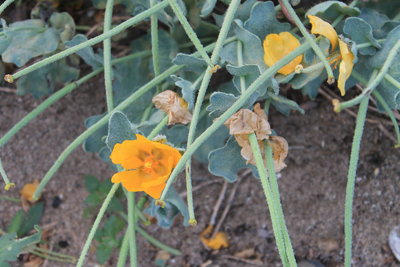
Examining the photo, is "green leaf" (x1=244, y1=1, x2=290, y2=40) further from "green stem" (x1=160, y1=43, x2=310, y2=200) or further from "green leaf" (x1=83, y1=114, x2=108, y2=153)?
"green leaf" (x1=83, y1=114, x2=108, y2=153)

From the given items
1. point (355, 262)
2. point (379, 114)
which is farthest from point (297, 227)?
point (379, 114)

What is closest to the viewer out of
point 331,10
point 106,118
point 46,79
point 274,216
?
point 274,216

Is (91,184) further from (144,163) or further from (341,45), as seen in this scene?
(341,45)

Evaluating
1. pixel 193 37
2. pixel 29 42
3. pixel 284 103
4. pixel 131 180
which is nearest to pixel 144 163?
pixel 131 180

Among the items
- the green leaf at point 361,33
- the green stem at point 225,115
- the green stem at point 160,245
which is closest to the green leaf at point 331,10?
the green leaf at point 361,33

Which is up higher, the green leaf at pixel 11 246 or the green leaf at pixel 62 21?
the green leaf at pixel 62 21

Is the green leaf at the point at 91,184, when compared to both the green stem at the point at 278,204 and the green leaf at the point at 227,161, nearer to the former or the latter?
the green leaf at the point at 227,161

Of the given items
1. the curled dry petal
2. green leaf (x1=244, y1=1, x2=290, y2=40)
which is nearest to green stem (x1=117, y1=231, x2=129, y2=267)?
the curled dry petal
